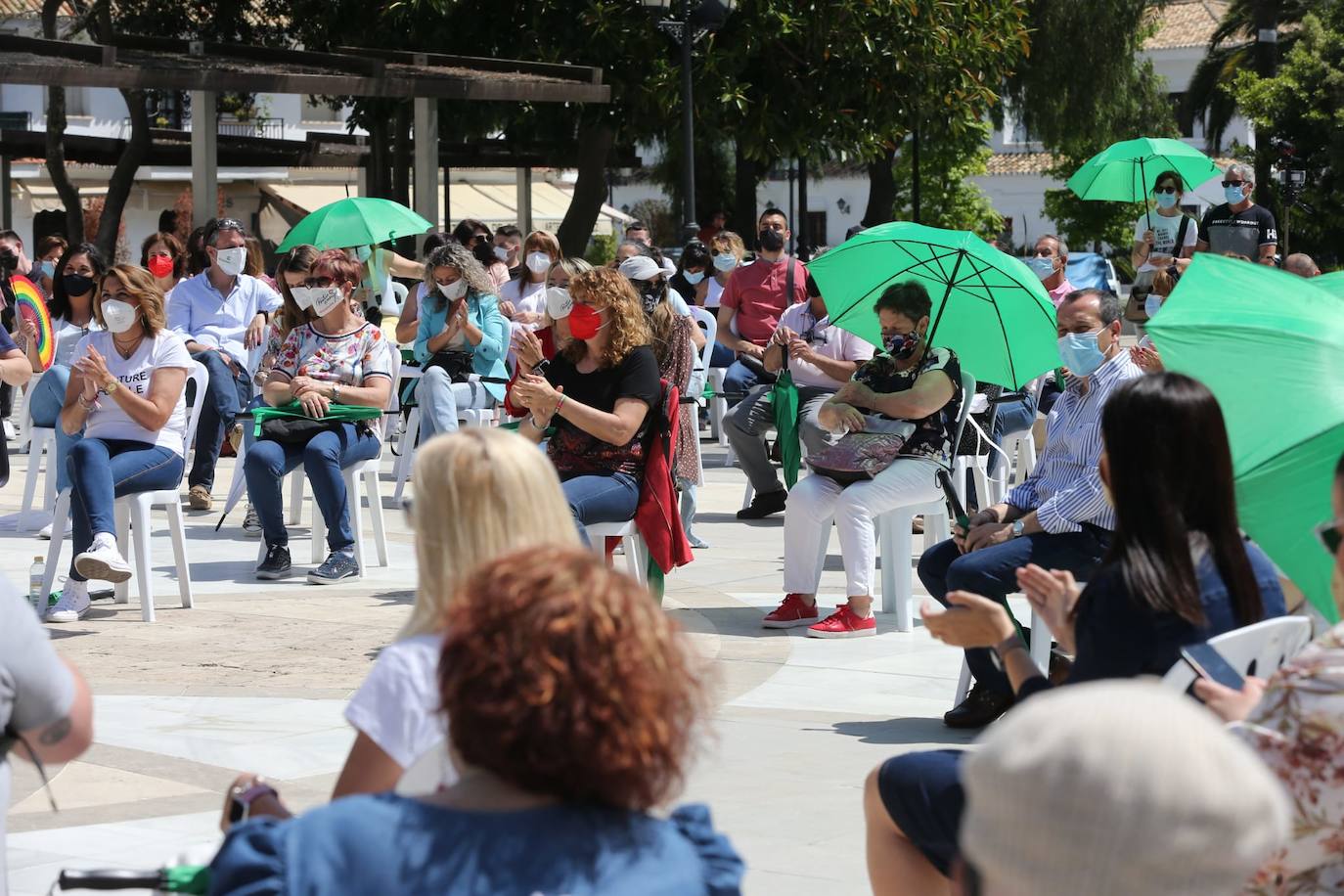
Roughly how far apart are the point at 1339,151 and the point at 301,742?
28.7 meters

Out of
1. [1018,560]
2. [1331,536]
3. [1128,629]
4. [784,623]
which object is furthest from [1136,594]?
[784,623]

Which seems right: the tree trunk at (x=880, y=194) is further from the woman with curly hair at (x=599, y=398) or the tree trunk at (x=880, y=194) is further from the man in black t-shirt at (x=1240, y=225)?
the woman with curly hair at (x=599, y=398)

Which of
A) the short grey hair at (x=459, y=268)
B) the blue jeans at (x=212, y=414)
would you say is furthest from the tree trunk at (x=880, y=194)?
the blue jeans at (x=212, y=414)

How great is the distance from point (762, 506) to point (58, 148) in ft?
59.6

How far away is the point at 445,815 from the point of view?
2287mm

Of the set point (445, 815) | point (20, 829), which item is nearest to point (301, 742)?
point (20, 829)

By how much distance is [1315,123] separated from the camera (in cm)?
3222

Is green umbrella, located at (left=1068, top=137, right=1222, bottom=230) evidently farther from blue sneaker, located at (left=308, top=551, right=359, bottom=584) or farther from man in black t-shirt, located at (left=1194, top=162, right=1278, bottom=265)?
blue sneaker, located at (left=308, top=551, right=359, bottom=584)

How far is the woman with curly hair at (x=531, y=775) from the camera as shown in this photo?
88.3 inches

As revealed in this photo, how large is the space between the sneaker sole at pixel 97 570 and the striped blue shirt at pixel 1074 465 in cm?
375

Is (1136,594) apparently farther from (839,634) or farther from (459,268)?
(459,268)

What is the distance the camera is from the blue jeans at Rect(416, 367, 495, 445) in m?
11.7

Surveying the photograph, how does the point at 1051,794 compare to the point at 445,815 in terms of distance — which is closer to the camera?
the point at 1051,794

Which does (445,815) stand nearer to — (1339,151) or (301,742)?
(301,742)
